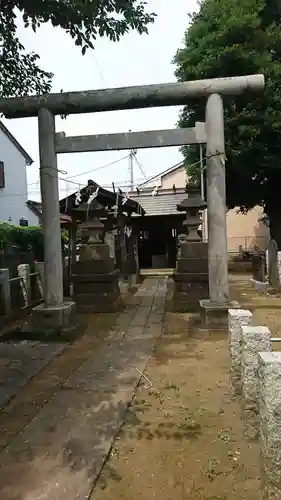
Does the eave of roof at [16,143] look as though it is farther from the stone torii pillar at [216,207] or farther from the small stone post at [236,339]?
the small stone post at [236,339]

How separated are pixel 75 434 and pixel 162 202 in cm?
1782

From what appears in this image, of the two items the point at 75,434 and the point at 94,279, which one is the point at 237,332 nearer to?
the point at 75,434

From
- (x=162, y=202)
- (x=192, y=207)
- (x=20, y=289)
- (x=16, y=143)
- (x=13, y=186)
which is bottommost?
(x=20, y=289)

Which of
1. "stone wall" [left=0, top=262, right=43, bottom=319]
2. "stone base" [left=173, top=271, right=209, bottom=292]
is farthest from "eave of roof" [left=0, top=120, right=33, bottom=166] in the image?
"stone base" [left=173, top=271, right=209, bottom=292]

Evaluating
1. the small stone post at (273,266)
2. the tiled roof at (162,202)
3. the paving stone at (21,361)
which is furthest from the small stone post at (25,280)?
the tiled roof at (162,202)

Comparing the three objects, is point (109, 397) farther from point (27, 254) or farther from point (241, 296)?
point (241, 296)

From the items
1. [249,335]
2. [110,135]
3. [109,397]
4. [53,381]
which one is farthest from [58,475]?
[110,135]

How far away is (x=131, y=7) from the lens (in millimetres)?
5363

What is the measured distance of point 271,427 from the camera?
2.74m

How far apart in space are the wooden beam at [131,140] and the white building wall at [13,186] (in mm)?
13867

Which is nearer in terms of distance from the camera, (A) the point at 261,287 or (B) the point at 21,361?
(B) the point at 21,361

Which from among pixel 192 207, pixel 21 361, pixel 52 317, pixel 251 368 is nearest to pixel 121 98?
pixel 192 207

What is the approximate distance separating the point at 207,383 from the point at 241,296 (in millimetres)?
7677

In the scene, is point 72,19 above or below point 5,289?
above
